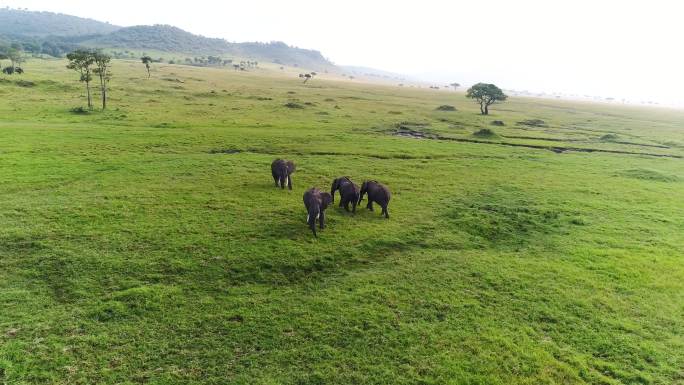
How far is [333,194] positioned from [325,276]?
6.13 m

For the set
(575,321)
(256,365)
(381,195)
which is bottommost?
(256,365)

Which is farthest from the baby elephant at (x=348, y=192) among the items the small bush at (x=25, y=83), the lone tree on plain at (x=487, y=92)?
the small bush at (x=25, y=83)

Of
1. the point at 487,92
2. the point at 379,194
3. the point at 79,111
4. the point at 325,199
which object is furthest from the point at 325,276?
the point at 487,92

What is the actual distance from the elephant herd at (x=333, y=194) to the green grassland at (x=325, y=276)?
26.5 inches

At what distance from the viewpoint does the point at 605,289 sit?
1273 centimetres

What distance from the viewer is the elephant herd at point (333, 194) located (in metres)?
15.7

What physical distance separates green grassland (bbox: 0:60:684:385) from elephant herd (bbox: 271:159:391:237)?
26.5 inches

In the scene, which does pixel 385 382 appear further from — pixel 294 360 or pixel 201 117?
pixel 201 117

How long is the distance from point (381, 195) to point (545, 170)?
16923 mm

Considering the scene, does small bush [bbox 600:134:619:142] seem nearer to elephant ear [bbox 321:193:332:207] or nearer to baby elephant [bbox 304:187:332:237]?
elephant ear [bbox 321:193:332:207]

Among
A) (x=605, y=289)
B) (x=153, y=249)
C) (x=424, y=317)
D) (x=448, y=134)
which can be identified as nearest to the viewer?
(x=424, y=317)

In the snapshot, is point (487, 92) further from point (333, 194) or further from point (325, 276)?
point (325, 276)

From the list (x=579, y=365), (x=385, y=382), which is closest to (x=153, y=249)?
(x=385, y=382)

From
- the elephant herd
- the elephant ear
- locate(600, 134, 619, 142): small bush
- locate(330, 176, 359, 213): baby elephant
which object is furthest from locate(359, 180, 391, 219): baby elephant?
locate(600, 134, 619, 142): small bush
